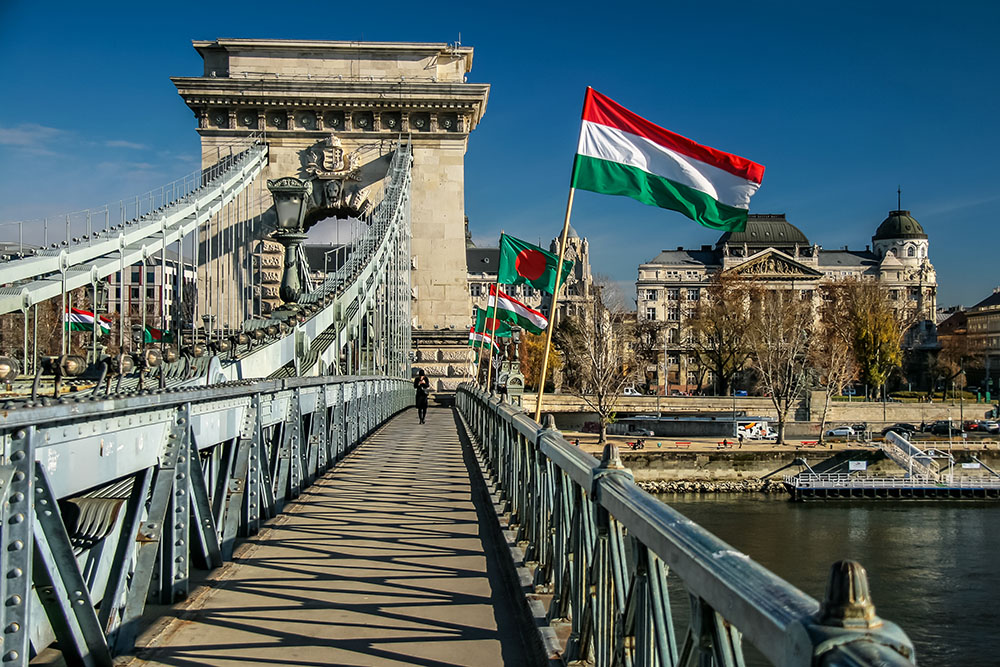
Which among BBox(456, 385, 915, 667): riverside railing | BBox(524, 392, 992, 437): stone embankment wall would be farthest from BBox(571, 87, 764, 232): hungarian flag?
BBox(524, 392, 992, 437): stone embankment wall

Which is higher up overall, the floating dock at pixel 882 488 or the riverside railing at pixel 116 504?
the riverside railing at pixel 116 504

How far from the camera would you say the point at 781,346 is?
199 ft

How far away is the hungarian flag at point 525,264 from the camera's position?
71.5ft

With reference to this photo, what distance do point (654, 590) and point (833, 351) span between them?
6473cm

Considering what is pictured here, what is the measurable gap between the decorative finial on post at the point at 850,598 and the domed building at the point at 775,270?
106 metres

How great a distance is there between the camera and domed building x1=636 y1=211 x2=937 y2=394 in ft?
367

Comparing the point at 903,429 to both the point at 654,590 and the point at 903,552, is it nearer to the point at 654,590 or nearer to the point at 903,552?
the point at 903,552

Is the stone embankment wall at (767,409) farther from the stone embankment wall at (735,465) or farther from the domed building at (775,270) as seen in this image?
the domed building at (775,270)

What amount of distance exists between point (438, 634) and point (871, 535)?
34.5 m

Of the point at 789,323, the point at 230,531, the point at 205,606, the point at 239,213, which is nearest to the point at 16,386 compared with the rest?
the point at 230,531

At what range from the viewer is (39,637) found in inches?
196

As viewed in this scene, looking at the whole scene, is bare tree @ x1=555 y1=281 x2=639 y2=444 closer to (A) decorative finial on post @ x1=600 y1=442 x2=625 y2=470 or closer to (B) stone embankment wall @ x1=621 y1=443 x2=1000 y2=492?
(B) stone embankment wall @ x1=621 y1=443 x2=1000 y2=492

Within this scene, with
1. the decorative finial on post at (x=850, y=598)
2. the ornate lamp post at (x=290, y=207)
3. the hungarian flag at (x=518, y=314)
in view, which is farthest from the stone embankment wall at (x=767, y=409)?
the decorative finial on post at (x=850, y=598)

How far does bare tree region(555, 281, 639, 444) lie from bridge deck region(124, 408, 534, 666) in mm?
39983
